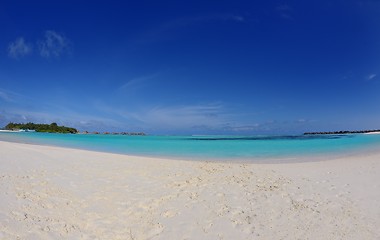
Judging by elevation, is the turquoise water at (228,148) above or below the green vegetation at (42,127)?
below

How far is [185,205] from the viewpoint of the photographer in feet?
20.5

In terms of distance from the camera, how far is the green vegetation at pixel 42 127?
115469 millimetres

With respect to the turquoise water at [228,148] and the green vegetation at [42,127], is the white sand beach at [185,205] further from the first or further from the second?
the green vegetation at [42,127]

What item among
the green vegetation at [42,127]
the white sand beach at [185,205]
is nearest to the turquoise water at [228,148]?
the white sand beach at [185,205]

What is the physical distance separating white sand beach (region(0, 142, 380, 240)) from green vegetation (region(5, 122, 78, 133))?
118624mm

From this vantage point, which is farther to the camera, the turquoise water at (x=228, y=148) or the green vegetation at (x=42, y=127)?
the green vegetation at (x=42, y=127)

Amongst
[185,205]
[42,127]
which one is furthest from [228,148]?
[42,127]

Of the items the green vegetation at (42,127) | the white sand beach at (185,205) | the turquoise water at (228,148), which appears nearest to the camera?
the white sand beach at (185,205)

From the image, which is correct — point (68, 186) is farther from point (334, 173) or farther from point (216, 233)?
point (334, 173)

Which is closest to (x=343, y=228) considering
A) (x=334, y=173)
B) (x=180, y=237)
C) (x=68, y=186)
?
(x=180, y=237)

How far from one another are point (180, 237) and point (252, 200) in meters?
2.52

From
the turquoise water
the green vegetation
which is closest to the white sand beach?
the turquoise water

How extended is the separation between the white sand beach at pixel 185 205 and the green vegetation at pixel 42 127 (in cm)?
11862

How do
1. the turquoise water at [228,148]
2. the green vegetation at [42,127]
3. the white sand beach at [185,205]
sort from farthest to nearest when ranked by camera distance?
1. the green vegetation at [42,127]
2. the turquoise water at [228,148]
3. the white sand beach at [185,205]
